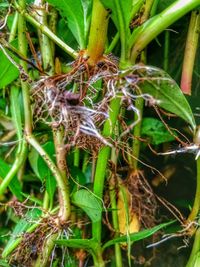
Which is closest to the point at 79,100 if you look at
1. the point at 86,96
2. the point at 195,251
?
the point at 86,96

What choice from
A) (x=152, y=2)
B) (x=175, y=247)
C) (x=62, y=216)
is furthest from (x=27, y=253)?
(x=152, y=2)

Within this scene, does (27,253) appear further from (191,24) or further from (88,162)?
(191,24)

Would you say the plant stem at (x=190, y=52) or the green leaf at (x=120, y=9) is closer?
the green leaf at (x=120, y=9)

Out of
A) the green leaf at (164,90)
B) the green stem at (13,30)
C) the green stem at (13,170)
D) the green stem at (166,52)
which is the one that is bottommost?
the green stem at (13,170)

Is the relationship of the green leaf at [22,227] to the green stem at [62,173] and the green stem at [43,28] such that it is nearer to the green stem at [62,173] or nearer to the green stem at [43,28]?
the green stem at [62,173]

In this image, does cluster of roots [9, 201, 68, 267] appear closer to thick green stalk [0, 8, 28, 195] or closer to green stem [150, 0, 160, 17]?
thick green stalk [0, 8, 28, 195]

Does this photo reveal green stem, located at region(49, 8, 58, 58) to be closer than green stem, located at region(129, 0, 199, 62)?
No

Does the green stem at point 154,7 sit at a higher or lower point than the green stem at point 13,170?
higher

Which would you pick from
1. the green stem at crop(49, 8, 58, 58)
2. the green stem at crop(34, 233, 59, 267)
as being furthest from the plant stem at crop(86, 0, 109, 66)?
the green stem at crop(34, 233, 59, 267)

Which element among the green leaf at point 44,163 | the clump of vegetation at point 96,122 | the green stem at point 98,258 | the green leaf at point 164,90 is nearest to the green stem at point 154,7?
the clump of vegetation at point 96,122
